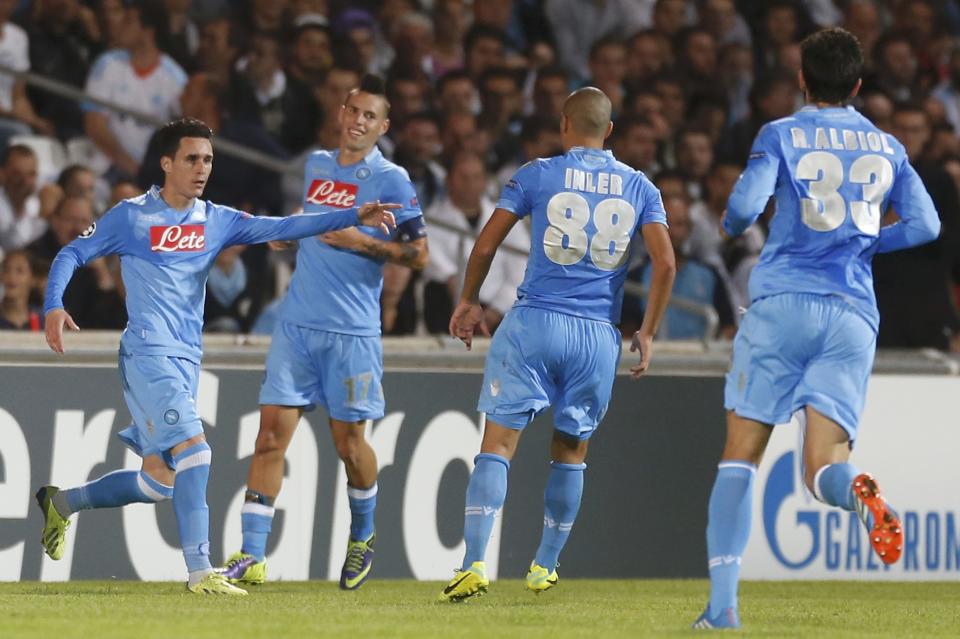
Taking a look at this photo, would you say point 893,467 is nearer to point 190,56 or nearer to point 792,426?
point 792,426

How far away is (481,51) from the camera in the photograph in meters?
14.0

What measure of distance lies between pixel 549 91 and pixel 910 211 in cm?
725

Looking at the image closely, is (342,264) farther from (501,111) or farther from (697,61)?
(697,61)

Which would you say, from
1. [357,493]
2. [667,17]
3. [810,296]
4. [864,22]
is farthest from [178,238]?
[864,22]

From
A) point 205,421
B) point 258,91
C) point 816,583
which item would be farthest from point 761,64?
point 205,421

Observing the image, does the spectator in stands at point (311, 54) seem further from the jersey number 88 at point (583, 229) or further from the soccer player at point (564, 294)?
the jersey number 88 at point (583, 229)

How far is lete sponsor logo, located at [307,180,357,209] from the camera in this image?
8906 millimetres

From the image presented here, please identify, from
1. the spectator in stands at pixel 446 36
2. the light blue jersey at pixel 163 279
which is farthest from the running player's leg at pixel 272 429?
the spectator in stands at pixel 446 36

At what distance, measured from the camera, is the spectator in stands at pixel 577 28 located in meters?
14.9

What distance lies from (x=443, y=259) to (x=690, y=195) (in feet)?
8.78

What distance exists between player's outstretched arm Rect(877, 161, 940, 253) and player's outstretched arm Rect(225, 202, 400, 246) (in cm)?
231

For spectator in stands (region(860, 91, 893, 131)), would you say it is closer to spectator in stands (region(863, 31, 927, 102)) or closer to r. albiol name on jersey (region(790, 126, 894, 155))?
spectator in stands (region(863, 31, 927, 102))

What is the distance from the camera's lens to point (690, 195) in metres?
13.5

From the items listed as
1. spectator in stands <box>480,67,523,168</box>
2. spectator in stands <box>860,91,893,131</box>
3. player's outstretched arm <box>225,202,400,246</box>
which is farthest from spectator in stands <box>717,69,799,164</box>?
player's outstretched arm <box>225,202,400,246</box>
